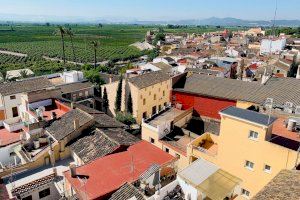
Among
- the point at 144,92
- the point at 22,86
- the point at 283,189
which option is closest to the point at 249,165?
the point at 283,189

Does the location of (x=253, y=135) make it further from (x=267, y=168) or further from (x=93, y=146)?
(x=93, y=146)

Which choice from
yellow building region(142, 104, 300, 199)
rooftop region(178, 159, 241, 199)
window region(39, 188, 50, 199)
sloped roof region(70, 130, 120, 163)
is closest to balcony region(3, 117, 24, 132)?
sloped roof region(70, 130, 120, 163)

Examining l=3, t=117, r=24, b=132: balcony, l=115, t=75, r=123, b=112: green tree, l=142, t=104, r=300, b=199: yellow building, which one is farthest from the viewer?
l=115, t=75, r=123, b=112: green tree

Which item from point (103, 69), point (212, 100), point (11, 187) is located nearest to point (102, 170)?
point (11, 187)

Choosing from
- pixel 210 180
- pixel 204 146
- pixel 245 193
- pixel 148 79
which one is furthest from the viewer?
pixel 148 79

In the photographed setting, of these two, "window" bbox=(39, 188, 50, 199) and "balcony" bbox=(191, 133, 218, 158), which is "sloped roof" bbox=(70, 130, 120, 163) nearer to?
"window" bbox=(39, 188, 50, 199)

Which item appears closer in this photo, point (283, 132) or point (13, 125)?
point (283, 132)

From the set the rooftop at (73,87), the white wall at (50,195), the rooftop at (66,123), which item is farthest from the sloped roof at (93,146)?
the rooftop at (73,87)
